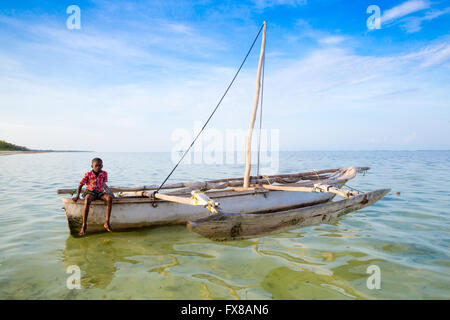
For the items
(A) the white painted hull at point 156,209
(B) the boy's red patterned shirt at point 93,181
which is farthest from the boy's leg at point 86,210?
(B) the boy's red patterned shirt at point 93,181

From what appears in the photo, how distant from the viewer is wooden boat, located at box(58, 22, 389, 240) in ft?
14.7

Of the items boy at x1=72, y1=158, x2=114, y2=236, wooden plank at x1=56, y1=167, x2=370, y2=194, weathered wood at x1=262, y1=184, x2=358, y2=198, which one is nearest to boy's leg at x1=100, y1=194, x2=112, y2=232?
boy at x1=72, y1=158, x2=114, y2=236

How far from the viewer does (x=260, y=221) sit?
4.63 meters

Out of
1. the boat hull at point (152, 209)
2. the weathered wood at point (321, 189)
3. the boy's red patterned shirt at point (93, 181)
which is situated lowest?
the boat hull at point (152, 209)

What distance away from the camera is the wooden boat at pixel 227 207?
4470 millimetres

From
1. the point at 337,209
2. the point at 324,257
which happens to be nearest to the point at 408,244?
the point at 337,209

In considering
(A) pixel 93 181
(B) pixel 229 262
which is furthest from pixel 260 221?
(A) pixel 93 181

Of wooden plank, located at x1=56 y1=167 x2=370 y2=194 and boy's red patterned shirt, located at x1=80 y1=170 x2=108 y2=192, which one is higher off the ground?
boy's red patterned shirt, located at x1=80 y1=170 x2=108 y2=192

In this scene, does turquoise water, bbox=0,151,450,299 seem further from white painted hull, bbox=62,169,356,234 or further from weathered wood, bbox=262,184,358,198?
weathered wood, bbox=262,184,358,198

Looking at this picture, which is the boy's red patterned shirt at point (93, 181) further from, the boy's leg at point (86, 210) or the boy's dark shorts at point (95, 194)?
the boy's leg at point (86, 210)

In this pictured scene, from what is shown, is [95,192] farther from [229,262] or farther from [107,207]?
[229,262]
